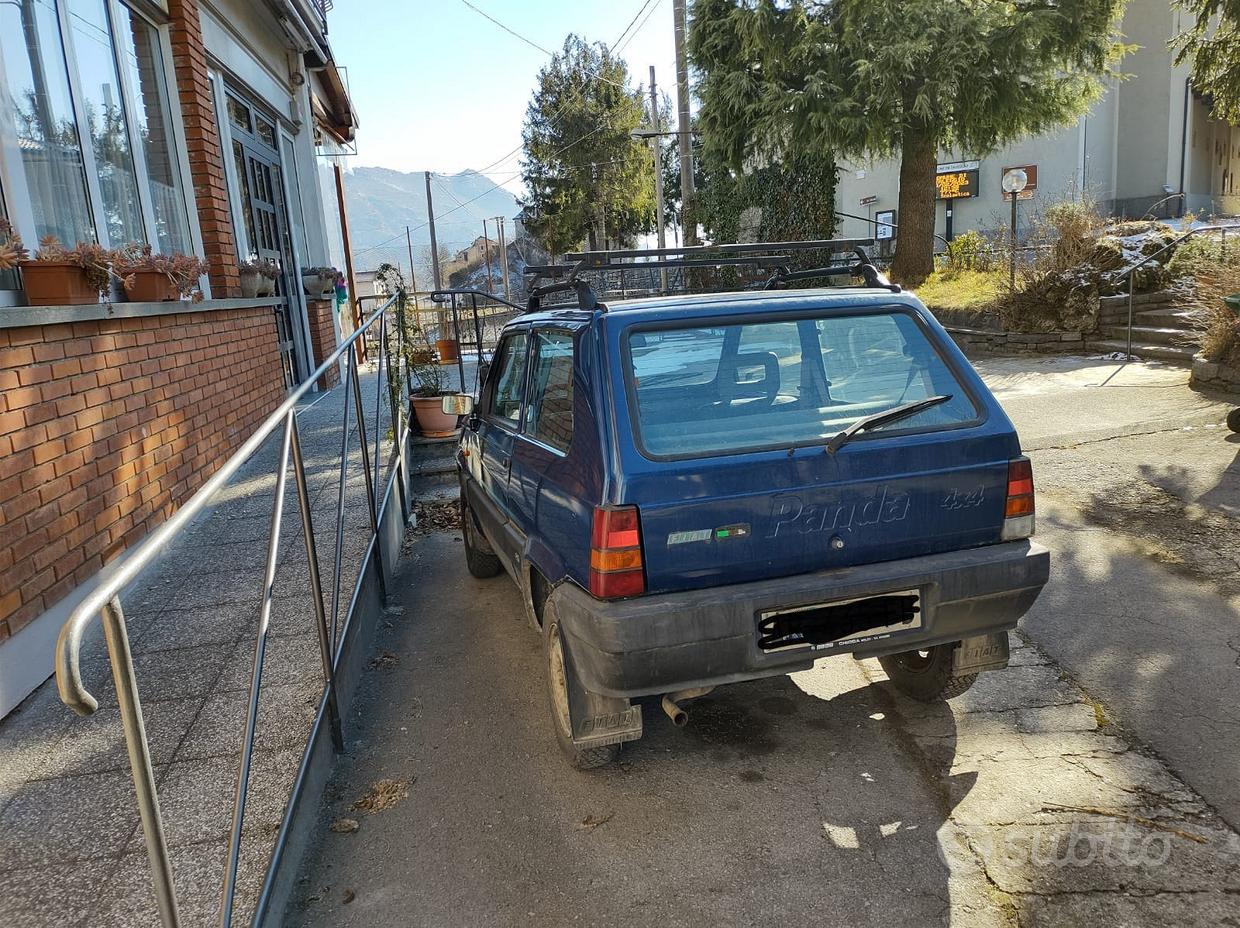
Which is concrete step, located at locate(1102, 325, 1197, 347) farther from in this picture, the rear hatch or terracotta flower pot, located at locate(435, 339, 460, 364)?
terracotta flower pot, located at locate(435, 339, 460, 364)

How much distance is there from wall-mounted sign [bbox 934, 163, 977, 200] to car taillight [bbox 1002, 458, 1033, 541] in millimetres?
27380

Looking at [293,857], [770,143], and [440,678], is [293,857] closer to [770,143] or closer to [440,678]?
[440,678]

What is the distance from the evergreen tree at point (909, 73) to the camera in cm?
1602

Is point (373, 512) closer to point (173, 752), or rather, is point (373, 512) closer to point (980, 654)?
point (173, 752)

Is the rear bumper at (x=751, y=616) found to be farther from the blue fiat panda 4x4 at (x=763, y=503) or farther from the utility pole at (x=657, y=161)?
the utility pole at (x=657, y=161)

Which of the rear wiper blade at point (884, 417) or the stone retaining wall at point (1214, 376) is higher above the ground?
the rear wiper blade at point (884, 417)

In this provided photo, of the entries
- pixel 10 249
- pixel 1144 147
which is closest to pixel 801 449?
pixel 10 249

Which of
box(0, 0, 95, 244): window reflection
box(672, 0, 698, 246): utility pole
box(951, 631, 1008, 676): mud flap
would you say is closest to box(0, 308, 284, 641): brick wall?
box(0, 0, 95, 244): window reflection

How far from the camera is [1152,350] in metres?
10.9

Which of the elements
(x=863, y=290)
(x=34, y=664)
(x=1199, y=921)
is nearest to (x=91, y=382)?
(x=34, y=664)

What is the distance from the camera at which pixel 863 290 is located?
356 centimetres

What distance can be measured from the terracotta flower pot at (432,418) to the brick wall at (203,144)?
5.92 feet

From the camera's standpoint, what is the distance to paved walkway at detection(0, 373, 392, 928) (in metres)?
2.40

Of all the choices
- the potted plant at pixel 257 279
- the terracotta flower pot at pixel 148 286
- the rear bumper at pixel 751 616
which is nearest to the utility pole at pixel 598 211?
the potted plant at pixel 257 279
